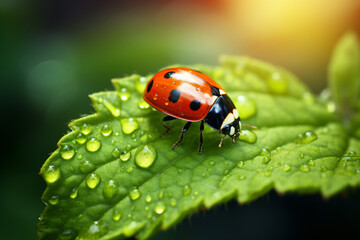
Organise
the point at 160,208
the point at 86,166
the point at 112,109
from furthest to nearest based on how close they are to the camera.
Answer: the point at 112,109, the point at 86,166, the point at 160,208

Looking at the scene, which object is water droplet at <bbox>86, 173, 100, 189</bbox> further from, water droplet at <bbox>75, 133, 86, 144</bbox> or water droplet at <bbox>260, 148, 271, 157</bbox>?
water droplet at <bbox>260, 148, 271, 157</bbox>

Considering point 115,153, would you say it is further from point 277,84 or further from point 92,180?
point 277,84

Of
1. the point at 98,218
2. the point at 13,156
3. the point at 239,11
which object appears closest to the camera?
the point at 98,218

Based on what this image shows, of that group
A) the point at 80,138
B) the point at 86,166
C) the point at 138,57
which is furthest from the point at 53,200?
the point at 138,57

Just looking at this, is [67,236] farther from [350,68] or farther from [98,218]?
[350,68]

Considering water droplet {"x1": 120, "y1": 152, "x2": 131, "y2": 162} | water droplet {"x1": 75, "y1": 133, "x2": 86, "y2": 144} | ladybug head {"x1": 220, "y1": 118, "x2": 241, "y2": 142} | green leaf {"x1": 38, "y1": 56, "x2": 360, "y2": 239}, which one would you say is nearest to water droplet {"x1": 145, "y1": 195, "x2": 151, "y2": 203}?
green leaf {"x1": 38, "y1": 56, "x2": 360, "y2": 239}

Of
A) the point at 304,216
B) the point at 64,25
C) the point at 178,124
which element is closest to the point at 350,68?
the point at 304,216

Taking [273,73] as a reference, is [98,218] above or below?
below
